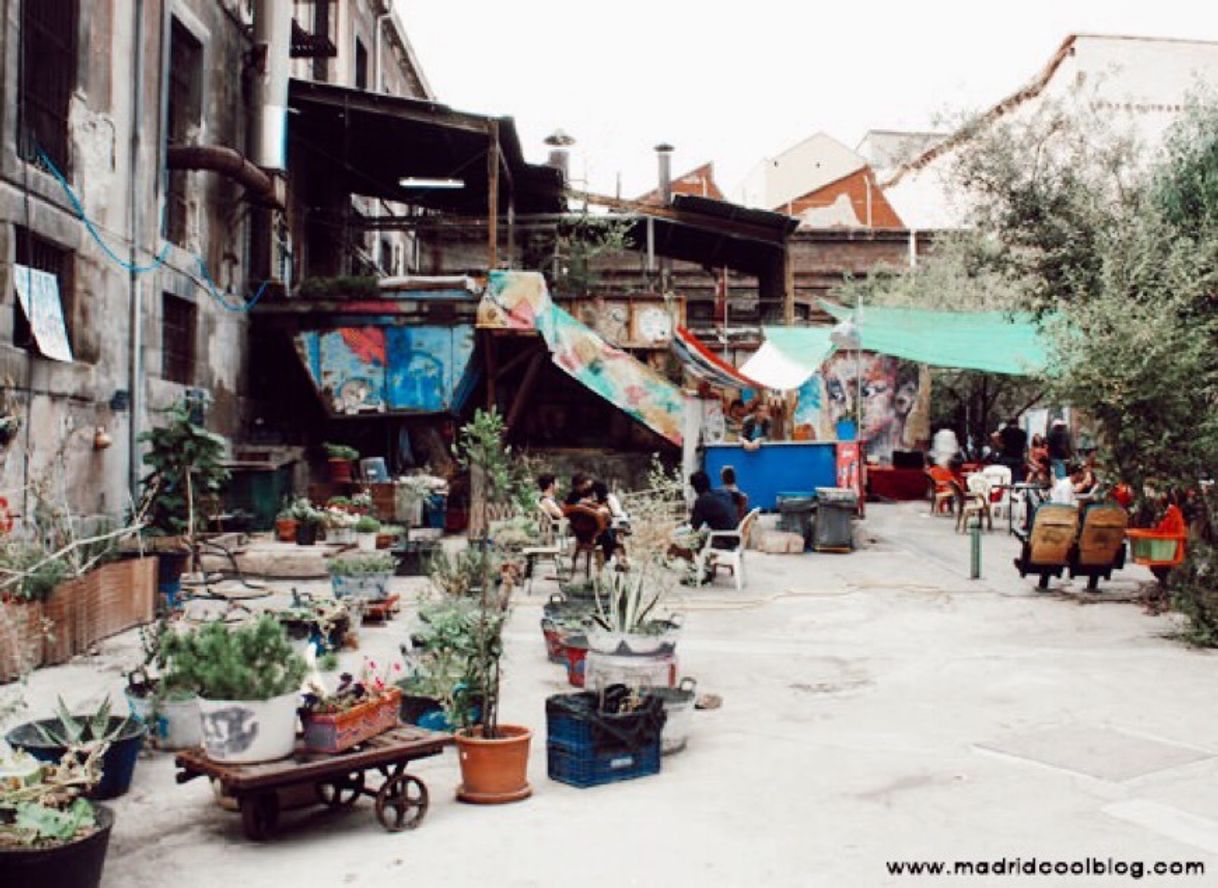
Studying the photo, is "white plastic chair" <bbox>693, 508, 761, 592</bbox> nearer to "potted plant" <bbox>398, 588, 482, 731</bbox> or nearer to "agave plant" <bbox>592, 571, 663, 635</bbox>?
"agave plant" <bbox>592, 571, 663, 635</bbox>

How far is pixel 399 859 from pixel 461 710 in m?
1.26

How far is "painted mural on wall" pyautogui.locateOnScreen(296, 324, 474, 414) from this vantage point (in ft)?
59.3

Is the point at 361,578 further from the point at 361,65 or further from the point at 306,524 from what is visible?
the point at 361,65

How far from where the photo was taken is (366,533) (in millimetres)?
14570

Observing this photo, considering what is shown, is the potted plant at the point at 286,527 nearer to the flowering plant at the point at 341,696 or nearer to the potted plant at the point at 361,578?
the potted plant at the point at 361,578

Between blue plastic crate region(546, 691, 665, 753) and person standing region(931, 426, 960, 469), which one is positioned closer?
blue plastic crate region(546, 691, 665, 753)

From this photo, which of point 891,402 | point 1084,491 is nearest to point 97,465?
point 1084,491

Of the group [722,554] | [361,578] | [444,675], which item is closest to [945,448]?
[722,554]

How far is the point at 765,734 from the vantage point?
663cm

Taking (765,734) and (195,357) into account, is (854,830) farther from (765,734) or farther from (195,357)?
(195,357)

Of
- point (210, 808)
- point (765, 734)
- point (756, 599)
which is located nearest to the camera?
point (210, 808)

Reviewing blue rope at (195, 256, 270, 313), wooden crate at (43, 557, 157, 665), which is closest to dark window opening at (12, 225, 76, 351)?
wooden crate at (43, 557, 157, 665)

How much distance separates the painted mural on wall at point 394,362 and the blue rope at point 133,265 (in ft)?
3.18

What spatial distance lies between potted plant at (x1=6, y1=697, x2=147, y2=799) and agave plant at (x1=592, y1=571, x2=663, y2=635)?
9.31 feet
